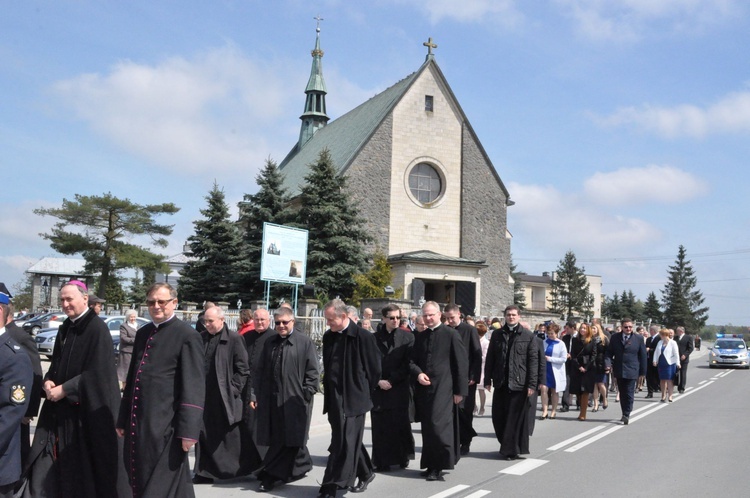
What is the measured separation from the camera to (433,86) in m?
39.4

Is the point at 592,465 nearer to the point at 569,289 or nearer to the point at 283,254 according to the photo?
the point at 283,254

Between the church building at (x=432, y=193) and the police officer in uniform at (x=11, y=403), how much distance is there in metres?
30.1

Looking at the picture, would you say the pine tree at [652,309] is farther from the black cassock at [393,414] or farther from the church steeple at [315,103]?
the black cassock at [393,414]

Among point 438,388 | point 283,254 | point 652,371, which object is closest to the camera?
point 438,388

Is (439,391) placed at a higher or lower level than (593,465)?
higher

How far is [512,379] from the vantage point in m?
9.37

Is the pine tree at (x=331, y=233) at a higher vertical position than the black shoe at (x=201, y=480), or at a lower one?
higher

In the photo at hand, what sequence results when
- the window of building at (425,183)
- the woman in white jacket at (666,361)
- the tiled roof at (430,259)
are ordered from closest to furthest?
the woman in white jacket at (666,361)
the tiled roof at (430,259)
the window of building at (425,183)

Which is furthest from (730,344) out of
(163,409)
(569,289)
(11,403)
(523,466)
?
(569,289)

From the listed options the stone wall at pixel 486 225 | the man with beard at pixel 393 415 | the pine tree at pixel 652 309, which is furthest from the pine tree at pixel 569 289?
the man with beard at pixel 393 415

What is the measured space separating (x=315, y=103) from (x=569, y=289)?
37.1 meters

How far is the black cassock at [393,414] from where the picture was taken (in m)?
8.34

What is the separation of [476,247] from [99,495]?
34798 mm

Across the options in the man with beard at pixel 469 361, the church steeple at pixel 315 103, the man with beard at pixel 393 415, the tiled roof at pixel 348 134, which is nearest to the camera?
the man with beard at pixel 393 415
